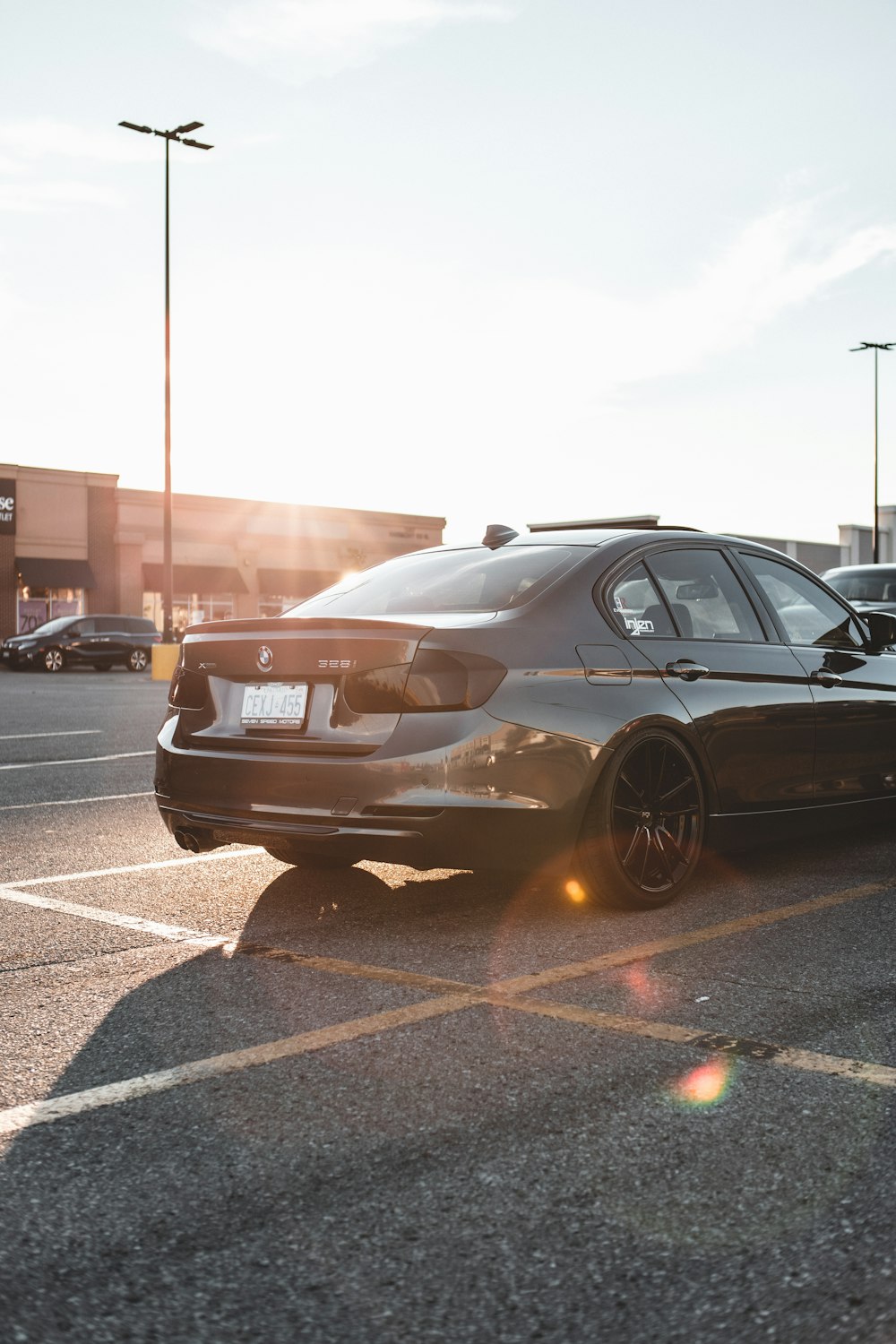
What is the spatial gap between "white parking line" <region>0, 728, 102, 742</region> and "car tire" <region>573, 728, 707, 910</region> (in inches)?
338

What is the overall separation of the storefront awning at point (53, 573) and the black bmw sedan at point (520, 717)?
47422 mm

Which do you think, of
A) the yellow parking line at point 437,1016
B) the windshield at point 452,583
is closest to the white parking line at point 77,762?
the windshield at point 452,583

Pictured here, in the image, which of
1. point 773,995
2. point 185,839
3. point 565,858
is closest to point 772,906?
point 565,858

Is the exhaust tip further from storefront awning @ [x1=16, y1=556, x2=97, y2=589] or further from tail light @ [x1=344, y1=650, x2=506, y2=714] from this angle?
storefront awning @ [x1=16, y1=556, x2=97, y2=589]

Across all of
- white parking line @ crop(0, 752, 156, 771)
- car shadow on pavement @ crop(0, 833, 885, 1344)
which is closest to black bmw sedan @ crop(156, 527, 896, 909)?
car shadow on pavement @ crop(0, 833, 885, 1344)

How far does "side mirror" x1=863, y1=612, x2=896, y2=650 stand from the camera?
6805 millimetres

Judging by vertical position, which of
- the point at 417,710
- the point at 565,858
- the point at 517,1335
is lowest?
the point at 517,1335

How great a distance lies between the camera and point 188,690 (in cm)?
546

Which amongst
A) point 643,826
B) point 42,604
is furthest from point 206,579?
point 643,826

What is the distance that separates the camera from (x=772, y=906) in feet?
17.9

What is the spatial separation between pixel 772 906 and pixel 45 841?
363cm

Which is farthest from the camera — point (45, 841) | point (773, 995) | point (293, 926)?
point (45, 841)

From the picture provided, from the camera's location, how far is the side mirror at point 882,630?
22.3 feet

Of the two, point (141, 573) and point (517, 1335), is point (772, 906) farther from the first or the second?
point (141, 573)
